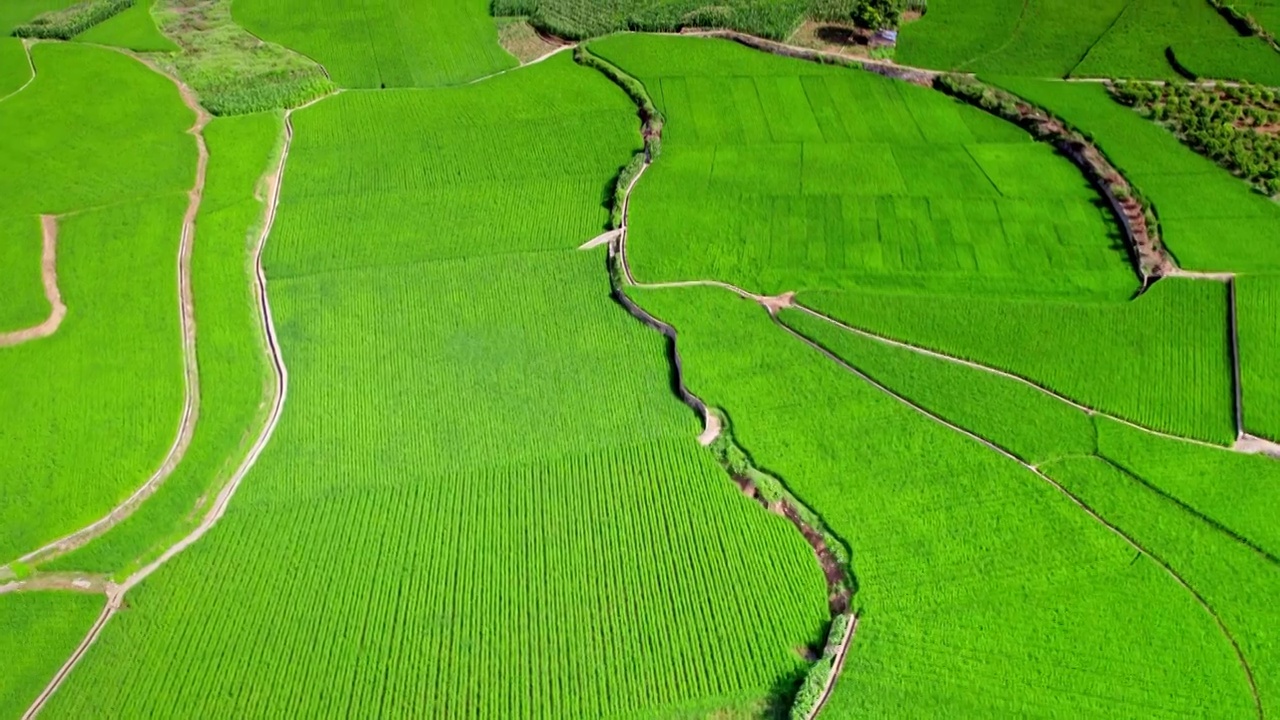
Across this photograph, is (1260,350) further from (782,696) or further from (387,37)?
(387,37)

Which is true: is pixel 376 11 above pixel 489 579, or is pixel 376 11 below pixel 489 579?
Result: above

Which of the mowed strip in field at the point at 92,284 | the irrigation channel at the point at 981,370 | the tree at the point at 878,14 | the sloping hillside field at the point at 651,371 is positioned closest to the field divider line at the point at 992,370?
the irrigation channel at the point at 981,370

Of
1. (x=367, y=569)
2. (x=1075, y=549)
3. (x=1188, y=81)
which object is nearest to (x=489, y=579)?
(x=367, y=569)

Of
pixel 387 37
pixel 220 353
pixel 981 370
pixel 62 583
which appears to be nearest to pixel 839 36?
pixel 981 370

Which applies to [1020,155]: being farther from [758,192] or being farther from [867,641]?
[867,641]

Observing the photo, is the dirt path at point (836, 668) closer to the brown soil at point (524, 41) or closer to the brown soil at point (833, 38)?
the brown soil at point (833, 38)

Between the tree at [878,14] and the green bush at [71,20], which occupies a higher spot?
the tree at [878,14]
